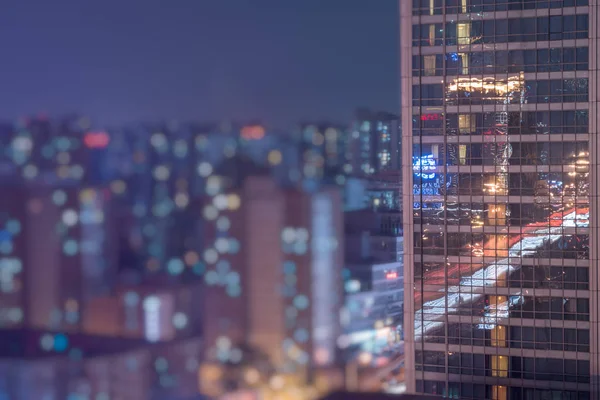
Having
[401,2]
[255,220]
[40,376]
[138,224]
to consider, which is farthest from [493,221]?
[40,376]

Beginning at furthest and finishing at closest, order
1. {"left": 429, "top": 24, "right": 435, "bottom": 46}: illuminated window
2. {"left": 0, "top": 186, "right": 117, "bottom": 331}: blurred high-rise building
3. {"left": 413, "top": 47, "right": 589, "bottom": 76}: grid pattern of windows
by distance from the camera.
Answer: {"left": 0, "top": 186, "right": 117, "bottom": 331}: blurred high-rise building → {"left": 429, "top": 24, "right": 435, "bottom": 46}: illuminated window → {"left": 413, "top": 47, "right": 589, "bottom": 76}: grid pattern of windows

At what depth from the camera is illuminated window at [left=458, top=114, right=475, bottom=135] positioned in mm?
4148

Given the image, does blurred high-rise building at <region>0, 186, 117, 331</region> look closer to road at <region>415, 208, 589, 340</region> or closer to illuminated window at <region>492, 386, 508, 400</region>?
road at <region>415, 208, 589, 340</region>

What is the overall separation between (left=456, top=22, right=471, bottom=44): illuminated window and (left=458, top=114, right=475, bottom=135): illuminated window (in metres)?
0.47

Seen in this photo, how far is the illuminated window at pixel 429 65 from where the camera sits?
4.23 meters

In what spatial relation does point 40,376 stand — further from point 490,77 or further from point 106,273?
point 490,77

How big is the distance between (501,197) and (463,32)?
107 centimetres

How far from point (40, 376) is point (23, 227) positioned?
1438 millimetres

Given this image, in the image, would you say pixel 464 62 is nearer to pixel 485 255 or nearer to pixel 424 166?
pixel 424 166

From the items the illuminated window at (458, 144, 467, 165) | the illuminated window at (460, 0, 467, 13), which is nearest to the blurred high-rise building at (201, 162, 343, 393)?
the illuminated window at (458, 144, 467, 165)

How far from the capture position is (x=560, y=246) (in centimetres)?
405

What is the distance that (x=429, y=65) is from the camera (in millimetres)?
4234

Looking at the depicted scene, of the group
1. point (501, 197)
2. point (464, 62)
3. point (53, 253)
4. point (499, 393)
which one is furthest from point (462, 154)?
point (53, 253)

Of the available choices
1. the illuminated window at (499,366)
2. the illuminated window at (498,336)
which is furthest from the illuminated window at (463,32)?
the illuminated window at (499,366)
